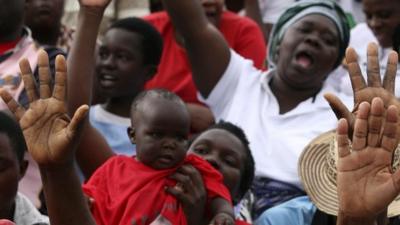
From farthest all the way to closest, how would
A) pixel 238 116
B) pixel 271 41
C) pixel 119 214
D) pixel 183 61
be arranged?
pixel 183 61
pixel 271 41
pixel 238 116
pixel 119 214

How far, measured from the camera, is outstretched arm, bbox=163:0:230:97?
5418 millimetres

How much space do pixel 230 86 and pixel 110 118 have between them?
62 centimetres

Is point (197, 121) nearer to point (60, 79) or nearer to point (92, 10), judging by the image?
point (92, 10)

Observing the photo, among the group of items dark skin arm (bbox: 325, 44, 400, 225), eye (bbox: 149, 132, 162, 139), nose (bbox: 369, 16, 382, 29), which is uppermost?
dark skin arm (bbox: 325, 44, 400, 225)

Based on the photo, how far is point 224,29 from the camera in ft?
22.2

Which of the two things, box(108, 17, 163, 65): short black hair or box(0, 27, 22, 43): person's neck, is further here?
box(108, 17, 163, 65): short black hair

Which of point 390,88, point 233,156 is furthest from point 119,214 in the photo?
point 390,88

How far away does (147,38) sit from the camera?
5781 mm

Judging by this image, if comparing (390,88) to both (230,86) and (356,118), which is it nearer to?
(356,118)

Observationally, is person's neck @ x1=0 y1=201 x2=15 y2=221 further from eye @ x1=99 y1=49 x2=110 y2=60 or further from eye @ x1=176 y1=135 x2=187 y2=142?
eye @ x1=99 y1=49 x2=110 y2=60

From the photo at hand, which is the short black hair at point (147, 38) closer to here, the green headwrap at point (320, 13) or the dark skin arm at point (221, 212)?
Result: the green headwrap at point (320, 13)

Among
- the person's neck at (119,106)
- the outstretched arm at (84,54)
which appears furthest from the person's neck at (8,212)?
the person's neck at (119,106)

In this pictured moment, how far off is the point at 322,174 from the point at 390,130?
44.6 inches

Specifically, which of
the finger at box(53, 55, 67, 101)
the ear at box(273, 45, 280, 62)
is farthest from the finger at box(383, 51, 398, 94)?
the ear at box(273, 45, 280, 62)
